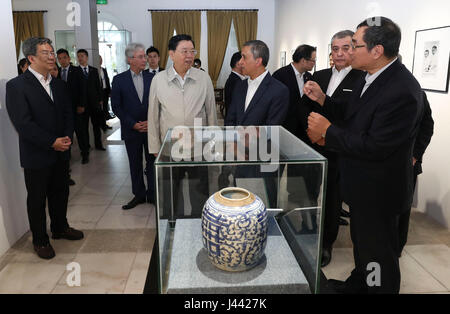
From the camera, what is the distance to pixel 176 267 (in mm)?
1560

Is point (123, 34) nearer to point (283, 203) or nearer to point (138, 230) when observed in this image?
point (138, 230)

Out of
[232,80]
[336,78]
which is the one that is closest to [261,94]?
[336,78]

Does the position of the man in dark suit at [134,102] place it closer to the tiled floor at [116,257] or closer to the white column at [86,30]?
the tiled floor at [116,257]

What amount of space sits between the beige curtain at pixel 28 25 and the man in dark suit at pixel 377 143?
927 centimetres

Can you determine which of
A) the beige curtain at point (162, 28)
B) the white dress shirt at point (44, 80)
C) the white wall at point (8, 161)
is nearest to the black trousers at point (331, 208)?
the white dress shirt at point (44, 80)

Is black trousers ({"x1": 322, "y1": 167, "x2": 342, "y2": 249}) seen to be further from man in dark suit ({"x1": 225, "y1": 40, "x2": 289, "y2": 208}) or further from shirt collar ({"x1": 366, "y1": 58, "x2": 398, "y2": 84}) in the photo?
shirt collar ({"x1": 366, "y1": 58, "x2": 398, "y2": 84})

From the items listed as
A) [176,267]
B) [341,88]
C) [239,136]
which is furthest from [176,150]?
[341,88]

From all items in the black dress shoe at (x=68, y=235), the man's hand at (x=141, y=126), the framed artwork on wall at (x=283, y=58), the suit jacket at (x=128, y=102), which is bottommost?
the black dress shoe at (x=68, y=235)

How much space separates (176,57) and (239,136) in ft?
5.40

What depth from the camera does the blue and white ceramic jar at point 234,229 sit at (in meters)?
1.39

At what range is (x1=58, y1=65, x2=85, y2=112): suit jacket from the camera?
6312 millimetres

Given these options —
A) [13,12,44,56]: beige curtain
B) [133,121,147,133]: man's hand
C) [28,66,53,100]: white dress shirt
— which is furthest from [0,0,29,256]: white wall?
[13,12,44,56]: beige curtain

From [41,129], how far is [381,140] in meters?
2.48

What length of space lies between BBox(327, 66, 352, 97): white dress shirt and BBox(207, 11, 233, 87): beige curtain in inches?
421
